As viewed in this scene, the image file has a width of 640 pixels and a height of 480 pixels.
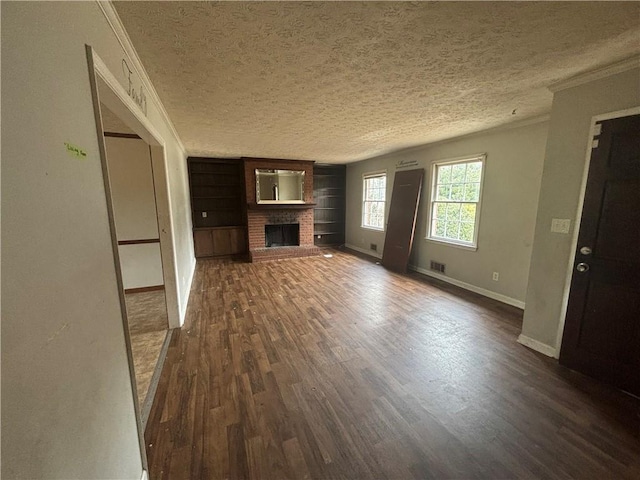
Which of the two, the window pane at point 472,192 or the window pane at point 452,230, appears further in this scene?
the window pane at point 452,230

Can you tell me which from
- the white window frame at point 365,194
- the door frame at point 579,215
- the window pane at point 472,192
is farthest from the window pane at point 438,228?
the door frame at point 579,215

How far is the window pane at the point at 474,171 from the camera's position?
375cm

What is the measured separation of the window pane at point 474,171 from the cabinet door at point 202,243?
5.37m

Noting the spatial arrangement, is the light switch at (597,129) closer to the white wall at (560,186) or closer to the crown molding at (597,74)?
the white wall at (560,186)

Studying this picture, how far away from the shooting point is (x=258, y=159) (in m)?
5.71

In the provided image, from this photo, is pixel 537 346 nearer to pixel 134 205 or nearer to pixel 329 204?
pixel 134 205

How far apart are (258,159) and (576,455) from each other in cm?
600

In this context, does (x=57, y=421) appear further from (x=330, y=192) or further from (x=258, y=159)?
(x=330, y=192)

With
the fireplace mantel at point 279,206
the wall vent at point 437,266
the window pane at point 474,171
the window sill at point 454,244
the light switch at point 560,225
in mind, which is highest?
the window pane at point 474,171

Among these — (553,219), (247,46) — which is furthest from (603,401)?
(247,46)

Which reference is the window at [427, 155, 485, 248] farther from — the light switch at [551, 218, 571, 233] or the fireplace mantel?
the fireplace mantel

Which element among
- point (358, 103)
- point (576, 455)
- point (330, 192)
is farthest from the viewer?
point (330, 192)

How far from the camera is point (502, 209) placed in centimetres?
342

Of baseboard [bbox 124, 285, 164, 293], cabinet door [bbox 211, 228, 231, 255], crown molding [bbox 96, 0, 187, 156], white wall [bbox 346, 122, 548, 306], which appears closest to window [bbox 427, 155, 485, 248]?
white wall [bbox 346, 122, 548, 306]
